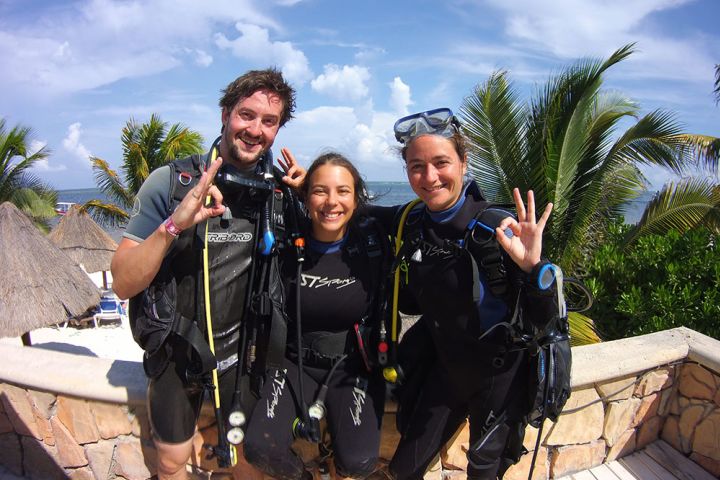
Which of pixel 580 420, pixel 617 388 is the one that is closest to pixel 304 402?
pixel 580 420

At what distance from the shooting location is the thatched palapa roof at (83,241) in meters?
14.1

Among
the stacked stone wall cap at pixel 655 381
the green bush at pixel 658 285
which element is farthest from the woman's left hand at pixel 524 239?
the green bush at pixel 658 285

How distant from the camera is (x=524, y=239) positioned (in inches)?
79.0

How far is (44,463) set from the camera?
2936 mm

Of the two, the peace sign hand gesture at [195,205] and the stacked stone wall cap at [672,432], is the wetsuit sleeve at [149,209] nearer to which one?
the peace sign hand gesture at [195,205]

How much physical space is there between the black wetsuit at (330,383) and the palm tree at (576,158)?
4283 millimetres

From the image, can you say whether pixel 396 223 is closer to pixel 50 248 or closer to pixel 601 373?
pixel 601 373

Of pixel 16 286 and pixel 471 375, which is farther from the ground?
pixel 471 375

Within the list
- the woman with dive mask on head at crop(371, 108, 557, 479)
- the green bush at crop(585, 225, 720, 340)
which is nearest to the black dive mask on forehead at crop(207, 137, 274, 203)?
the woman with dive mask on head at crop(371, 108, 557, 479)

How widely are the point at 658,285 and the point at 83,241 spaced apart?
15.0m

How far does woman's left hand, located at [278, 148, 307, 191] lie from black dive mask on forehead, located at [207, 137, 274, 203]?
0.52 ft

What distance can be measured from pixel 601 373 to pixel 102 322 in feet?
44.4

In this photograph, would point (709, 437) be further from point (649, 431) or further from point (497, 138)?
point (497, 138)

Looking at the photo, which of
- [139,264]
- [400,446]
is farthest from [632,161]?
[139,264]
